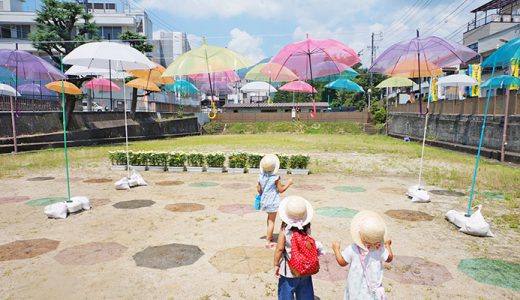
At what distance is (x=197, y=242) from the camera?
5387 millimetres

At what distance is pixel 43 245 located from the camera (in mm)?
5273

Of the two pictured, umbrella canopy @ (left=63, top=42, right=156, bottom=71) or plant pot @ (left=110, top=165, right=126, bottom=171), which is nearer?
umbrella canopy @ (left=63, top=42, right=156, bottom=71)

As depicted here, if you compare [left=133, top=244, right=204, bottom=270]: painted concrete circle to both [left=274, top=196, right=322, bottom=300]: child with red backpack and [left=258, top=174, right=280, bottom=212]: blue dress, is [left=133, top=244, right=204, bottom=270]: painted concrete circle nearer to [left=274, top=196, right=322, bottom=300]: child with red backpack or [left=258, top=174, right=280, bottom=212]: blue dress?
[left=258, top=174, right=280, bottom=212]: blue dress

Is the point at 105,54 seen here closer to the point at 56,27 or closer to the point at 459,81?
the point at 56,27

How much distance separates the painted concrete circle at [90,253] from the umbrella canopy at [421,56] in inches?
302

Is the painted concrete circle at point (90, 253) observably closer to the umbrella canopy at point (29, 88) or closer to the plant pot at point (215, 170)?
the plant pot at point (215, 170)

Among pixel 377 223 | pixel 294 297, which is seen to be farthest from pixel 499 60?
pixel 294 297

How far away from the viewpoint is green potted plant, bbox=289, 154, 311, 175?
1162 cm

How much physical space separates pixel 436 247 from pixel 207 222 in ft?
12.4

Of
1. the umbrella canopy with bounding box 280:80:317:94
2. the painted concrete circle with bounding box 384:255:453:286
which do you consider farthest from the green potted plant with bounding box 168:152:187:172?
the umbrella canopy with bounding box 280:80:317:94

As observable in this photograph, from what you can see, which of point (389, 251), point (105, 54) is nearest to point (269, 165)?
point (389, 251)

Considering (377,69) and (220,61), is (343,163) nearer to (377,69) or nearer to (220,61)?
(377,69)

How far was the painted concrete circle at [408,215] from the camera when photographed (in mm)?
6781

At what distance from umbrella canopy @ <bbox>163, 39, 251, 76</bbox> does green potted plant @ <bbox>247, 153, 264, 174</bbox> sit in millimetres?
3090
